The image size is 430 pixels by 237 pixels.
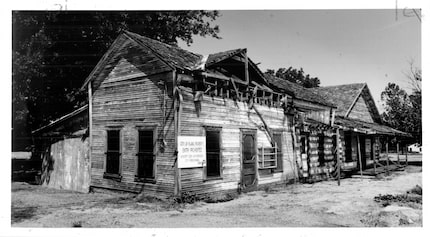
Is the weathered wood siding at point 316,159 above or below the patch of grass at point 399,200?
above

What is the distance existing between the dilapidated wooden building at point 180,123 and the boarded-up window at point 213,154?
3 cm

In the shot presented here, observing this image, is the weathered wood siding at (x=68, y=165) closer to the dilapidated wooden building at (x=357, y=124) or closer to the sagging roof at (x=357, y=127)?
the sagging roof at (x=357, y=127)

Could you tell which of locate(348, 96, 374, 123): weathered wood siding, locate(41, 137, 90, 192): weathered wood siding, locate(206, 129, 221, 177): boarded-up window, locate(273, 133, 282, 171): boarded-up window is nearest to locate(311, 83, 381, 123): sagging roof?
locate(348, 96, 374, 123): weathered wood siding

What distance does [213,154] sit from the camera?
11922mm

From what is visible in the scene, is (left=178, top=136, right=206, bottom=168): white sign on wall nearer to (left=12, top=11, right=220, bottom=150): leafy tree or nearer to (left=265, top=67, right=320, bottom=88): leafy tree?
(left=12, top=11, right=220, bottom=150): leafy tree

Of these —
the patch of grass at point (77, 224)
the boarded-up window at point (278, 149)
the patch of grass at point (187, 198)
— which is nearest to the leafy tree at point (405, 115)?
the boarded-up window at point (278, 149)

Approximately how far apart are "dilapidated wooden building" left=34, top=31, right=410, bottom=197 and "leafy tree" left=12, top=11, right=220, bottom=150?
7.87 ft

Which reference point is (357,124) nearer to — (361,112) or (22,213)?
(361,112)

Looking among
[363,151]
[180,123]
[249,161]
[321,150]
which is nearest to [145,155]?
[180,123]

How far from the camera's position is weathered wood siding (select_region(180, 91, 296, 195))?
36.3 feet

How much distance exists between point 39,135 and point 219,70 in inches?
352

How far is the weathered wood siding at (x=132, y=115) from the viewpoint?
36.2ft

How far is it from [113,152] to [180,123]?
3.50 m
